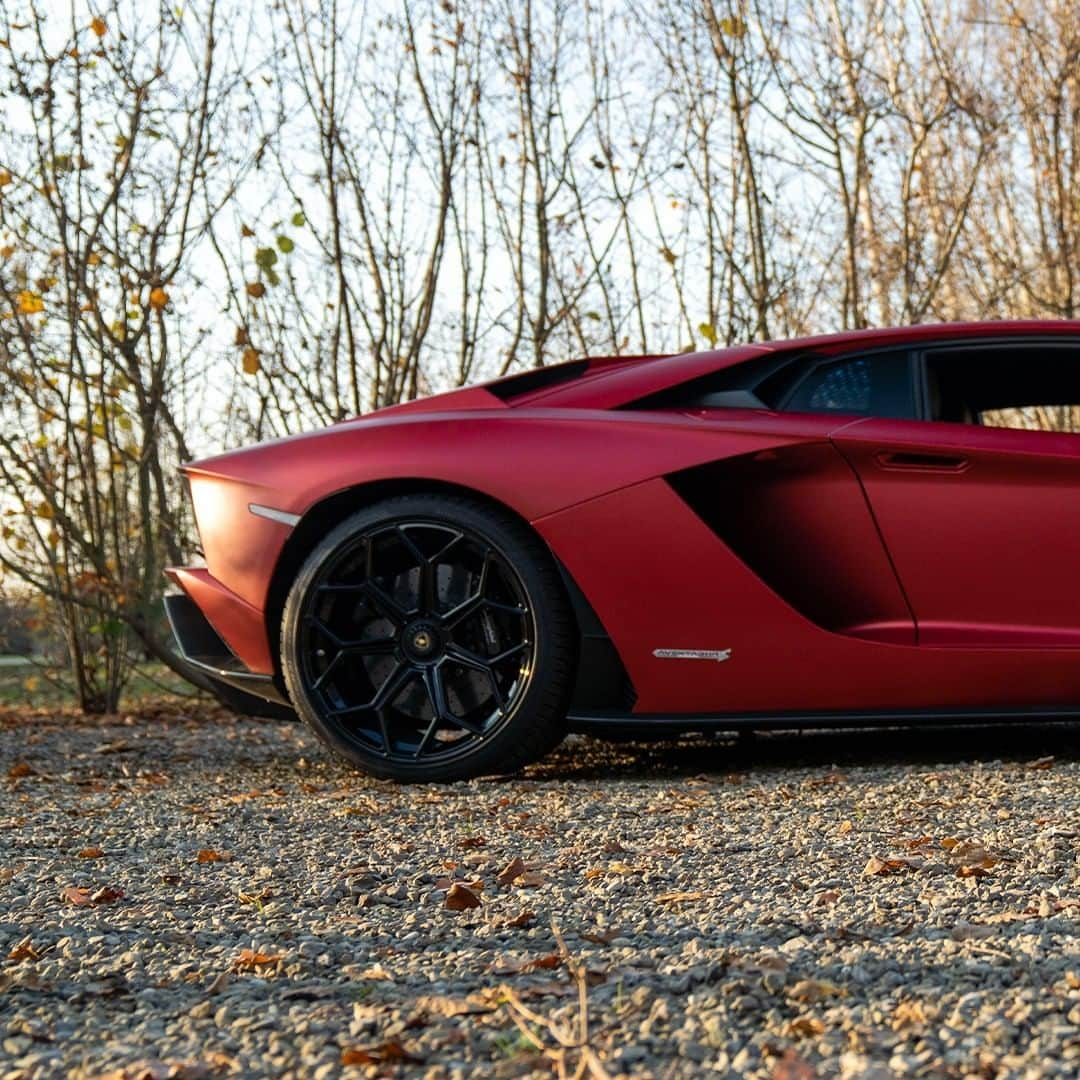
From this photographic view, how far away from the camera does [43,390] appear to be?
275 inches

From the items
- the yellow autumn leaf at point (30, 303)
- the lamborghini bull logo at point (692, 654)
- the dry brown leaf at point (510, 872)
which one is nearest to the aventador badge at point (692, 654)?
the lamborghini bull logo at point (692, 654)

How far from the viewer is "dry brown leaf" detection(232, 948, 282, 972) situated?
2.14m

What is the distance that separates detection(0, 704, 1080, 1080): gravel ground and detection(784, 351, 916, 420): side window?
1032mm

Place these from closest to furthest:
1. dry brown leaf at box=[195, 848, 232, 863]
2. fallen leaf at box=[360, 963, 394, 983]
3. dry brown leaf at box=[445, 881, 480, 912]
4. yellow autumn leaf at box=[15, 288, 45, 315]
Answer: fallen leaf at box=[360, 963, 394, 983]
dry brown leaf at box=[445, 881, 480, 912]
dry brown leaf at box=[195, 848, 232, 863]
yellow autumn leaf at box=[15, 288, 45, 315]

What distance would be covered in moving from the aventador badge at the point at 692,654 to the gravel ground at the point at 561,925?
362mm

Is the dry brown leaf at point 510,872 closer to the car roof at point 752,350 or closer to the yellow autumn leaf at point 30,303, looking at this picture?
the car roof at point 752,350

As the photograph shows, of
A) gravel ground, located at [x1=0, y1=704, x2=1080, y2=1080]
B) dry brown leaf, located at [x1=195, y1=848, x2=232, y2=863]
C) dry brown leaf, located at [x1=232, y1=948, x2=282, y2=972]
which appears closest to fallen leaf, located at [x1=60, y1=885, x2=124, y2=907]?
gravel ground, located at [x1=0, y1=704, x2=1080, y2=1080]

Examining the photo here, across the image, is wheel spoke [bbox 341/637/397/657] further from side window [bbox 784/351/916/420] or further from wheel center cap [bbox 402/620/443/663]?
side window [bbox 784/351/916/420]

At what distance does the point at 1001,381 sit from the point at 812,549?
95cm

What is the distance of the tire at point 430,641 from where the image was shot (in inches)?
154

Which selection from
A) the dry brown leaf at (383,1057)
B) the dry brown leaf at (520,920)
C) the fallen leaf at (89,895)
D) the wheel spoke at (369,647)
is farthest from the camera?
the wheel spoke at (369,647)

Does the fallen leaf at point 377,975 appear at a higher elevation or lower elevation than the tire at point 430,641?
lower

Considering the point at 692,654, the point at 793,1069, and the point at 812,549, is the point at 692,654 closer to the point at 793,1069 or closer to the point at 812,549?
the point at 812,549

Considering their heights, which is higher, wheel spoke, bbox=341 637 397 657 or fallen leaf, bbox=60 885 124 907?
wheel spoke, bbox=341 637 397 657
